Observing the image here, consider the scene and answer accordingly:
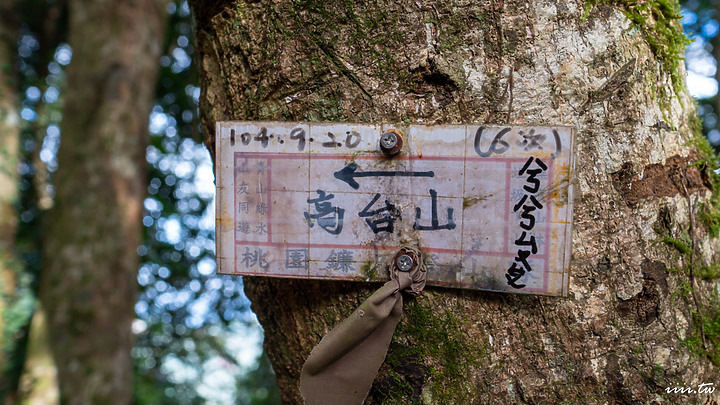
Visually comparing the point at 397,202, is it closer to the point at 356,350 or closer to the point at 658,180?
the point at 356,350

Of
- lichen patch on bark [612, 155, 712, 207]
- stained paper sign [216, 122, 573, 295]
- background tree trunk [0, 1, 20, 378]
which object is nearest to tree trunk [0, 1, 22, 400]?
background tree trunk [0, 1, 20, 378]

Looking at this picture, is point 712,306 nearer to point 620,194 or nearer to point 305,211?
point 620,194

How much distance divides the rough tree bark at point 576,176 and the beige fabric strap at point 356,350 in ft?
0.12

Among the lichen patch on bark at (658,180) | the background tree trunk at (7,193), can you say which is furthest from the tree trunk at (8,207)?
the lichen patch on bark at (658,180)

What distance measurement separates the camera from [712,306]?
795mm

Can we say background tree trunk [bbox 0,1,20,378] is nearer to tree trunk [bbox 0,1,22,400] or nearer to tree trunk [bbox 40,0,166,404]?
tree trunk [bbox 0,1,22,400]

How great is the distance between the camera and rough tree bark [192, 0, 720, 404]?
2.39 ft

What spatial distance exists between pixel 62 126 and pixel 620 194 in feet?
10.3

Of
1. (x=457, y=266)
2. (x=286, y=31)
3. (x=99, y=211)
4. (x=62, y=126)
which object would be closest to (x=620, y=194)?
(x=457, y=266)

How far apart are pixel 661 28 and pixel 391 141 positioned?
0.55 meters

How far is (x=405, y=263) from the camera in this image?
0.75 meters

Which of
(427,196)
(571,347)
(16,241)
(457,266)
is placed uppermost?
(427,196)

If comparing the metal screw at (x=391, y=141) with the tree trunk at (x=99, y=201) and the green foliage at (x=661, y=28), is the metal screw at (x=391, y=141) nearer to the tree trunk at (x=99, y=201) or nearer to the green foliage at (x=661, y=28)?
the green foliage at (x=661, y=28)

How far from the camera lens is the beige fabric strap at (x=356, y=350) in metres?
0.75
